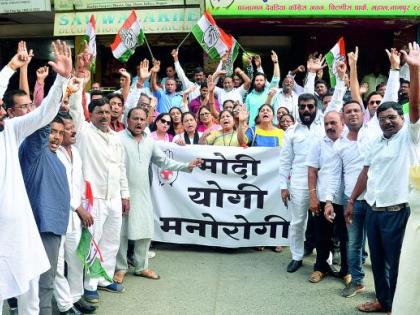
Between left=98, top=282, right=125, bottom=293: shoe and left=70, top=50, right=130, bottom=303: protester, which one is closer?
left=70, top=50, right=130, bottom=303: protester

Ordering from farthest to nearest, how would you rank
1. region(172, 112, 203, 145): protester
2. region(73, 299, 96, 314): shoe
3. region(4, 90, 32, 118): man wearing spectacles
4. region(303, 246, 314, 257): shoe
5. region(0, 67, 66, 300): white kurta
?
region(172, 112, 203, 145): protester, region(303, 246, 314, 257): shoe, region(73, 299, 96, 314): shoe, region(4, 90, 32, 118): man wearing spectacles, region(0, 67, 66, 300): white kurta

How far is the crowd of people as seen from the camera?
130 inches

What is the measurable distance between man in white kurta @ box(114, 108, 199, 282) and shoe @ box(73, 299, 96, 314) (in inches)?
26.1

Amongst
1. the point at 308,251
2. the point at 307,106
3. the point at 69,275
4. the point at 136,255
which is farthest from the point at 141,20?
the point at 69,275

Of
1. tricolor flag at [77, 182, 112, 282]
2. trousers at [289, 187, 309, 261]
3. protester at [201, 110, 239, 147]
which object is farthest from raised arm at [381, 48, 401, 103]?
tricolor flag at [77, 182, 112, 282]

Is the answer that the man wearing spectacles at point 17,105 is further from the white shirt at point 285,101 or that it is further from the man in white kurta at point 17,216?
the white shirt at point 285,101

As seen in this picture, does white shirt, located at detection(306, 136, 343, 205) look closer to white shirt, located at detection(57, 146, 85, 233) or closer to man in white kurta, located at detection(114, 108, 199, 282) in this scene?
man in white kurta, located at detection(114, 108, 199, 282)

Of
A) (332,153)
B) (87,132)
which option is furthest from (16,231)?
(332,153)

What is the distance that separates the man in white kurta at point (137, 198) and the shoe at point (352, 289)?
5.90 ft

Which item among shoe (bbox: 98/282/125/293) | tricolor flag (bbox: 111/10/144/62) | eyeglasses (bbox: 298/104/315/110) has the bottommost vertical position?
shoe (bbox: 98/282/125/293)

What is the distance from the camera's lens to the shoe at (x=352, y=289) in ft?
15.8

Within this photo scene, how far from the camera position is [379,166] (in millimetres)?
4141

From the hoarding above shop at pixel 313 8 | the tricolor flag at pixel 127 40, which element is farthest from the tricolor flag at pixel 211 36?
the hoarding above shop at pixel 313 8

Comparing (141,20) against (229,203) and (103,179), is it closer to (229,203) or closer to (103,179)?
(229,203)
